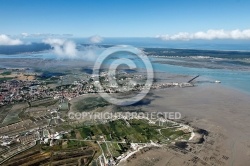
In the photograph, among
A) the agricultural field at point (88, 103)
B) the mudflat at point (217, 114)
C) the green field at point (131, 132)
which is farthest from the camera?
the agricultural field at point (88, 103)

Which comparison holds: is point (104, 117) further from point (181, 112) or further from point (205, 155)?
point (205, 155)

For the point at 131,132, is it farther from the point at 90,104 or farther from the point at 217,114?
the point at 90,104

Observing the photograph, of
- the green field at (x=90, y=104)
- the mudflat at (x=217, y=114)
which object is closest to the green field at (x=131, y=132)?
the mudflat at (x=217, y=114)

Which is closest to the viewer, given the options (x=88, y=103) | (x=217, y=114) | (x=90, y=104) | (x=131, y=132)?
(x=131, y=132)

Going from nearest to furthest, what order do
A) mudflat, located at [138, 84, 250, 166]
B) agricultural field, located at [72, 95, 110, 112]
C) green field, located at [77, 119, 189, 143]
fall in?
mudflat, located at [138, 84, 250, 166] < green field, located at [77, 119, 189, 143] < agricultural field, located at [72, 95, 110, 112]

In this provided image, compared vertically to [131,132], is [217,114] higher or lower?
higher

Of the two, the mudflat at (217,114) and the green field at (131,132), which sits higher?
the mudflat at (217,114)

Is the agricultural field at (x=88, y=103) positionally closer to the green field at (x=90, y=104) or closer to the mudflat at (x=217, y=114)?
the green field at (x=90, y=104)

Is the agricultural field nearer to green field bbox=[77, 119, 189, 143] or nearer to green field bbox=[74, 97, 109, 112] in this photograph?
green field bbox=[74, 97, 109, 112]

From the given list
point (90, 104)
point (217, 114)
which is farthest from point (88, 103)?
point (217, 114)

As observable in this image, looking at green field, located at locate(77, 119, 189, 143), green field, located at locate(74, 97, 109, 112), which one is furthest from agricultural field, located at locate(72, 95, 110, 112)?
green field, located at locate(77, 119, 189, 143)

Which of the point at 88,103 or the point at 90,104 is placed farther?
the point at 88,103
